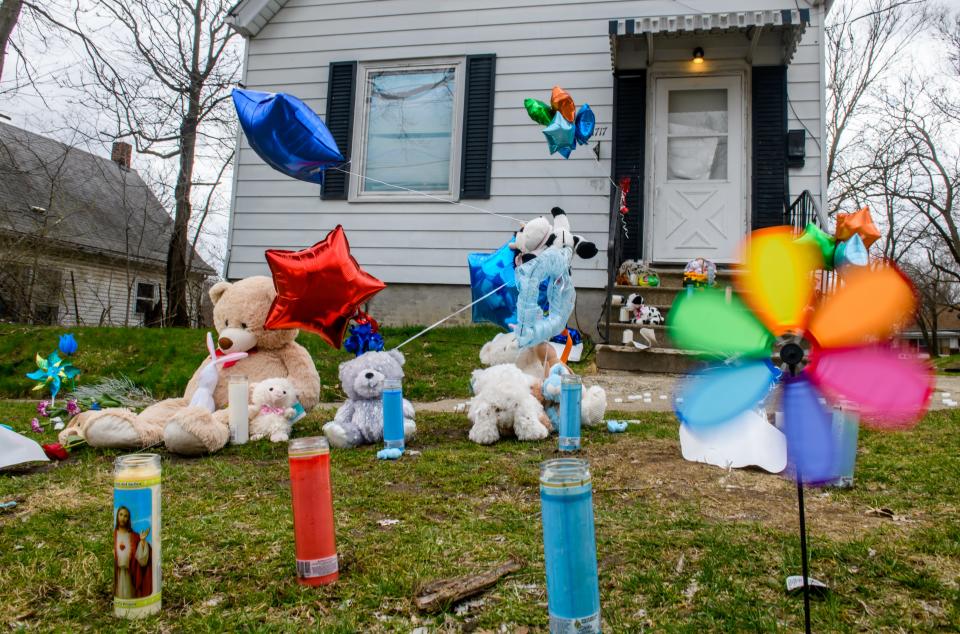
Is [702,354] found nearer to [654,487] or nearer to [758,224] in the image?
[654,487]

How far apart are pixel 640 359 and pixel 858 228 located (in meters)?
4.47

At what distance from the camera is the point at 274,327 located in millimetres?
3729

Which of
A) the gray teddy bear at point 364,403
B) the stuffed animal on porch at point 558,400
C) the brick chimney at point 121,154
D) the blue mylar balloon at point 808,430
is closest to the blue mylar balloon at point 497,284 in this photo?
the stuffed animal on porch at point 558,400

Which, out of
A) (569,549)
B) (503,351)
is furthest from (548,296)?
(569,549)

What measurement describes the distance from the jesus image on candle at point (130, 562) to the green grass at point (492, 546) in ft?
0.27

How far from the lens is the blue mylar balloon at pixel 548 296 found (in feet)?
12.6

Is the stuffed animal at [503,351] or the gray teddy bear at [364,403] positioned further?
the stuffed animal at [503,351]

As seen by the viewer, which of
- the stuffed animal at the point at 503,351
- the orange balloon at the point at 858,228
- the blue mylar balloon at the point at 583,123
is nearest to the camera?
the orange balloon at the point at 858,228

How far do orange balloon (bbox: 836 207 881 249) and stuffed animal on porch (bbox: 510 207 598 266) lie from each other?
6.70ft

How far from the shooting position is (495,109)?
8.30m

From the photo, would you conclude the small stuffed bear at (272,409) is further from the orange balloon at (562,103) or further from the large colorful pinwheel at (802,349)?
the orange balloon at (562,103)

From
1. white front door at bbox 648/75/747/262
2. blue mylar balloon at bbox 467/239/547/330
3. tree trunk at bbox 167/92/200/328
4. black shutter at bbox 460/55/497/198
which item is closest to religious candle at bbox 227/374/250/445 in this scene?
blue mylar balloon at bbox 467/239/547/330

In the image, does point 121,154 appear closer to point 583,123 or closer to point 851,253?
point 583,123

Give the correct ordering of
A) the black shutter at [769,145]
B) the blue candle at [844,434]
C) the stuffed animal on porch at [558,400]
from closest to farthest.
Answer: the blue candle at [844,434]
the stuffed animal on porch at [558,400]
the black shutter at [769,145]
